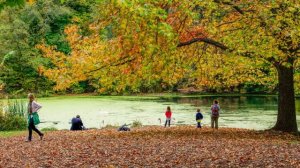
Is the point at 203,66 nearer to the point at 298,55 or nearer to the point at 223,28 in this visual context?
the point at 223,28

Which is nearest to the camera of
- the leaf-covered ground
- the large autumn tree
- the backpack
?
the leaf-covered ground

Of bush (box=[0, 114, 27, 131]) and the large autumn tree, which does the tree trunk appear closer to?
the large autumn tree

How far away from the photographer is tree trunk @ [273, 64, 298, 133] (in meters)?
20.0

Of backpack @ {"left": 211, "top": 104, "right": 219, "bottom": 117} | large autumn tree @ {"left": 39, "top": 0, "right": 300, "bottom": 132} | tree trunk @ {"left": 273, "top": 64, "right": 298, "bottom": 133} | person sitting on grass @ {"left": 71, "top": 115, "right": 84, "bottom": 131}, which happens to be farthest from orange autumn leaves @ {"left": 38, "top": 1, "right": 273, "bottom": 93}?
person sitting on grass @ {"left": 71, "top": 115, "right": 84, "bottom": 131}

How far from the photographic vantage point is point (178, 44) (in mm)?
17578

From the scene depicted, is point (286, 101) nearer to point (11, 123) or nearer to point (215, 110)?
point (215, 110)

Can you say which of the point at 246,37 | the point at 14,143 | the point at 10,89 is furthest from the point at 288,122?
the point at 10,89

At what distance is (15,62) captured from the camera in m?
64.0

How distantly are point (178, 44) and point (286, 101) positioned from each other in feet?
20.4

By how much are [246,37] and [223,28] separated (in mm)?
3536

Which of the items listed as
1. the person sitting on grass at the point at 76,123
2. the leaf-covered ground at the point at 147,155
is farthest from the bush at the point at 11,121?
the leaf-covered ground at the point at 147,155

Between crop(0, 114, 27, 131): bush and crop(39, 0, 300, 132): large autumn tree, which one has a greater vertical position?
crop(39, 0, 300, 132): large autumn tree

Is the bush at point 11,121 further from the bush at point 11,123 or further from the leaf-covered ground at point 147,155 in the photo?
the leaf-covered ground at point 147,155

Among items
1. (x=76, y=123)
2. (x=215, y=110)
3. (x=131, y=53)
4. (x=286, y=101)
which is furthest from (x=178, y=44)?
(x=76, y=123)
